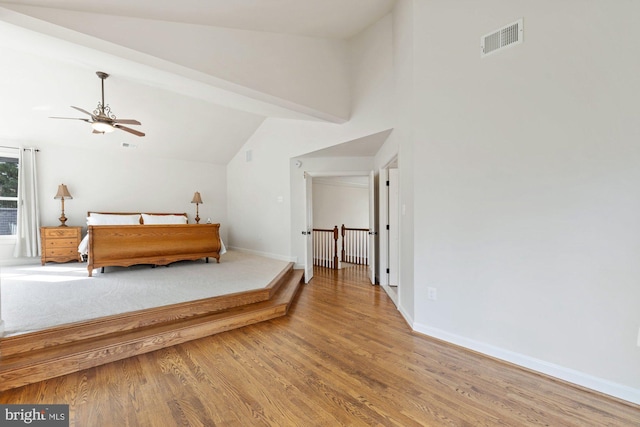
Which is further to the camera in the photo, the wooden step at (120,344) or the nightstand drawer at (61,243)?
the nightstand drawer at (61,243)

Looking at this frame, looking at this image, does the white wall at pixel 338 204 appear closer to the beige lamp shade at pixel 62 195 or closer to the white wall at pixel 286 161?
the white wall at pixel 286 161

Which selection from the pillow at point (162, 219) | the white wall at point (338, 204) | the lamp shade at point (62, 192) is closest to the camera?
the lamp shade at point (62, 192)

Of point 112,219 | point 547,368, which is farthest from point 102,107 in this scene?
point 547,368

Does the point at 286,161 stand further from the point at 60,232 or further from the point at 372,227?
the point at 60,232

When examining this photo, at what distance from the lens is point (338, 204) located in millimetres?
9383

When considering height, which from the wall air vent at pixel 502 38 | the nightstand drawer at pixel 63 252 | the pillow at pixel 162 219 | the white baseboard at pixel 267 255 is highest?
the wall air vent at pixel 502 38

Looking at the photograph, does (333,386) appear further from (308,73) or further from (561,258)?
(308,73)

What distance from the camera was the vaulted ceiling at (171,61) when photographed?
7.11 ft

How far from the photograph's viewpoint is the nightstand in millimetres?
5047

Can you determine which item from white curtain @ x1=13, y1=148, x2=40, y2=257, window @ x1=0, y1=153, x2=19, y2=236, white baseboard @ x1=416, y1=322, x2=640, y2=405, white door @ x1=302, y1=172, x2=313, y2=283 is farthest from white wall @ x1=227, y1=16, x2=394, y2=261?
window @ x1=0, y1=153, x2=19, y2=236

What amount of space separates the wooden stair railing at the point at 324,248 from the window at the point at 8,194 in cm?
594

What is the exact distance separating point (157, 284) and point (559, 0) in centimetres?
504

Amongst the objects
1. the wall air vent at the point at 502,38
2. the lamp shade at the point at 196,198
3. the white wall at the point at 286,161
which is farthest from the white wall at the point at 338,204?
the wall air vent at the point at 502,38

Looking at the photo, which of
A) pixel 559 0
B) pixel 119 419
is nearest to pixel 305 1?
pixel 559 0
